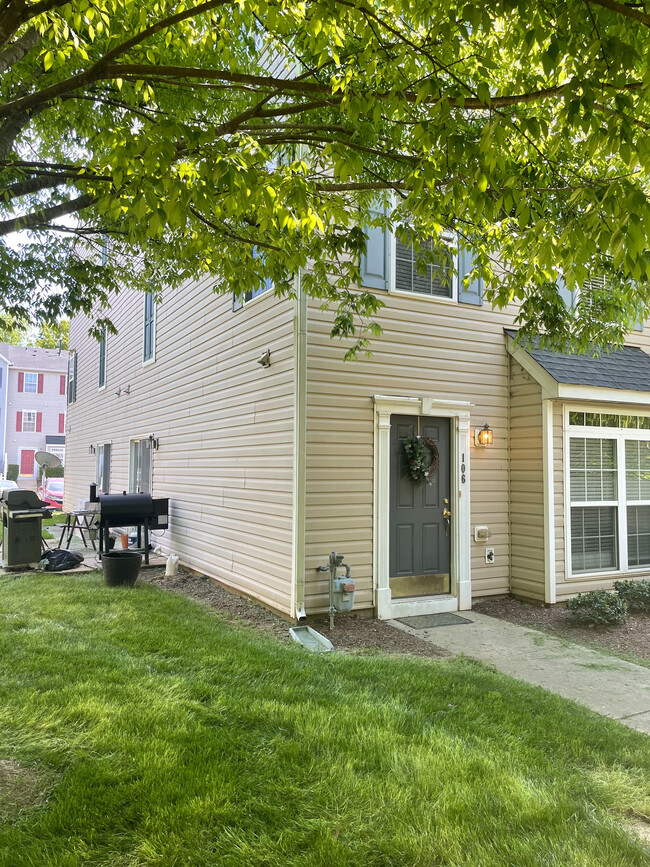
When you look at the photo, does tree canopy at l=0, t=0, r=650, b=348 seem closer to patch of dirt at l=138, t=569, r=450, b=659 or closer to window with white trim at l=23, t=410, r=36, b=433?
patch of dirt at l=138, t=569, r=450, b=659

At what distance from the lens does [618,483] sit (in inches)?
302

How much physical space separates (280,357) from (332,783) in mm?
4611

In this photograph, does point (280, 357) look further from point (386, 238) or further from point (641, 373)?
point (641, 373)

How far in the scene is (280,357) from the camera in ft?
21.5

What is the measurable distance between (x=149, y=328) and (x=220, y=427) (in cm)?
463

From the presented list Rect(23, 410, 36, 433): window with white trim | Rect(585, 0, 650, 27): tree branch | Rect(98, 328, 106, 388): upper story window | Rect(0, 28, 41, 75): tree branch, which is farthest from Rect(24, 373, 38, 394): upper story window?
Rect(585, 0, 650, 27): tree branch

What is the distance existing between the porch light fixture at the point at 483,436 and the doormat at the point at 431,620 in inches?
84.6

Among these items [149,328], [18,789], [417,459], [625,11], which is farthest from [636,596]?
[149,328]

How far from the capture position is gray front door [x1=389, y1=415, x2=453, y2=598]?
22.0ft

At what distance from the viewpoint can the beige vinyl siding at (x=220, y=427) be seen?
6.50 m

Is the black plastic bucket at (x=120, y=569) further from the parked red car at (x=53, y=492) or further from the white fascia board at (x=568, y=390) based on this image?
the parked red car at (x=53, y=492)

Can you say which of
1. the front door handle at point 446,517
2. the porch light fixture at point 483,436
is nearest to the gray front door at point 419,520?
the front door handle at point 446,517

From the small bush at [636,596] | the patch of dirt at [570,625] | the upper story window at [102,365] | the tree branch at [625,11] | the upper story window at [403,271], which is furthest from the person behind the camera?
the upper story window at [102,365]

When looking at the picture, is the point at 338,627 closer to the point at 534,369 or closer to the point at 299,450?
the point at 299,450
